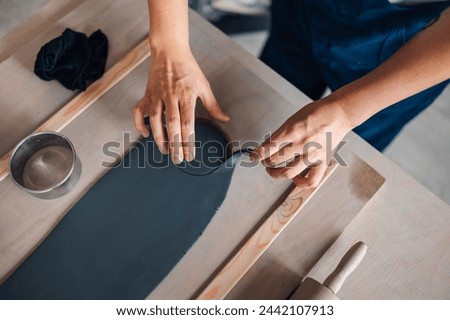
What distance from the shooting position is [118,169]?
28.9 inches

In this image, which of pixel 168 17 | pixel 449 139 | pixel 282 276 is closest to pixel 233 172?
pixel 282 276

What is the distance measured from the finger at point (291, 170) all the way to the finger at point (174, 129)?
0.17 m

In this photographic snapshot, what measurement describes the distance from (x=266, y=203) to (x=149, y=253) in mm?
215

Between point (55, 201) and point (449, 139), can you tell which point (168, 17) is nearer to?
point (55, 201)

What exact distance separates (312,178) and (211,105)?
22 cm

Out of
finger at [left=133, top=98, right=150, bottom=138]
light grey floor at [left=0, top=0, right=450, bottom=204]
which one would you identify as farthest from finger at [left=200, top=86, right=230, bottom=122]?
light grey floor at [left=0, top=0, right=450, bottom=204]

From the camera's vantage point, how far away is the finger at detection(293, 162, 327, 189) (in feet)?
2.27

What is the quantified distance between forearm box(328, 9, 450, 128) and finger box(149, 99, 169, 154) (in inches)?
11.7

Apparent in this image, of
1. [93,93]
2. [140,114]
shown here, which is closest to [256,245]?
[140,114]

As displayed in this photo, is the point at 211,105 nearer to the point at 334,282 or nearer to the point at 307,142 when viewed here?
the point at 307,142

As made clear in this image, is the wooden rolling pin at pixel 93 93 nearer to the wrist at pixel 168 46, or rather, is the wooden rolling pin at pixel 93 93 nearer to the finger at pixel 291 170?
the wrist at pixel 168 46

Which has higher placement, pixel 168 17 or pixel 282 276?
pixel 168 17

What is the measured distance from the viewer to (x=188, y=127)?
2.34 ft

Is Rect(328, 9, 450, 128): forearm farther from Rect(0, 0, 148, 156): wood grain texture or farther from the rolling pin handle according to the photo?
Rect(0, 0, 148, 156): wood grain texture
